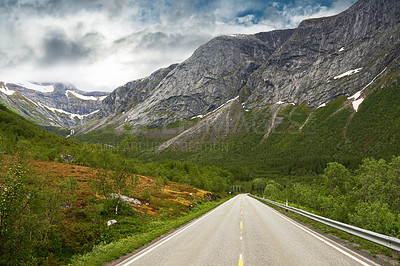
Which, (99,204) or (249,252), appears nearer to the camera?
(249,252)

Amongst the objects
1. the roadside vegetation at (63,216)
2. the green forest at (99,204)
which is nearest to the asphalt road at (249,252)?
the roadside vegetation at (63,216)

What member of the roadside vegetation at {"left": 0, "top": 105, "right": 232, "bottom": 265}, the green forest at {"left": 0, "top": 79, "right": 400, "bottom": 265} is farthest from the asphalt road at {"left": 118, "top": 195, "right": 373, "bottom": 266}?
the green forest at {"left": 0, "top": 79, "right": 400, "bottom": 265}

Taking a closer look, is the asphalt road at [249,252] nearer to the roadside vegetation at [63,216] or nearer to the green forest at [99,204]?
the roadside vegetation at [63,216]

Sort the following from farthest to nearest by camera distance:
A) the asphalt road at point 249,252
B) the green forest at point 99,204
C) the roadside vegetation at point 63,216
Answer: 1. the green forest at point 99,204
2. the asphalt road at point 249,252
3. the roadside vegetation at point 63,216

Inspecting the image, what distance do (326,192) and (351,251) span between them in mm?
58231

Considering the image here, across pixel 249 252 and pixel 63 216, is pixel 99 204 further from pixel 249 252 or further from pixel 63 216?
pixel 249 252

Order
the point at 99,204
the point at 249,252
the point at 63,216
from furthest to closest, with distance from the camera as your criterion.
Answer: the point at 99,204
the point at 63,216
the point at 249,252

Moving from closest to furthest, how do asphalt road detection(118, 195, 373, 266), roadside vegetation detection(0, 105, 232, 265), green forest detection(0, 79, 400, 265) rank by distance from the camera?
roadside vegetation detection(0, 105, 232, 265), asphalt road detection(118, 195, 373, 266), green forest detection(0, 79, 400, 265)

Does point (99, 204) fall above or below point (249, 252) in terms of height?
above

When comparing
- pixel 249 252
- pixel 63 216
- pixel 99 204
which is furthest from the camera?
pixel 99 204

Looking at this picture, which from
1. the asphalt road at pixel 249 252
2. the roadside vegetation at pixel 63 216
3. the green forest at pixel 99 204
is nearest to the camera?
the roadside vegetation at pixel 63 216

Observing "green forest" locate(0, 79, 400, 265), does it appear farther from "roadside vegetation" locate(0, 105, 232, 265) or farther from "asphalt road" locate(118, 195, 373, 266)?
→ "asphalt road" locate(118, 195, 373, 266)

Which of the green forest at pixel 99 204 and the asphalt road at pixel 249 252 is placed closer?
the asphalt road at pixel 249 252

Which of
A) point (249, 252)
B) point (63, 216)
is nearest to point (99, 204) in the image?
point (63, 216)
